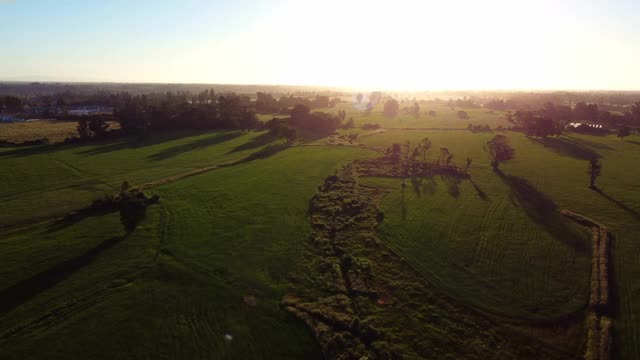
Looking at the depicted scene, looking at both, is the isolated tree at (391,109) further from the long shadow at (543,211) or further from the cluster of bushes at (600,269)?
the cluster of bushes at (600,269)

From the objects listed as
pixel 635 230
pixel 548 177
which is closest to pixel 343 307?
pixel 635 230

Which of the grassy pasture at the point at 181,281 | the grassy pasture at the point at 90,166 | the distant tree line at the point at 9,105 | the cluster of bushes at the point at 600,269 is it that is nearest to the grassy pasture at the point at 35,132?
the grassy pasture at the point at 90,166

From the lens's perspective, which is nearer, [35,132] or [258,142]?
[258,142]

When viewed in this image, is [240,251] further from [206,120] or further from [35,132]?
[35,132]

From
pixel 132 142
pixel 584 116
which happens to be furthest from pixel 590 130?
pixel 132 142

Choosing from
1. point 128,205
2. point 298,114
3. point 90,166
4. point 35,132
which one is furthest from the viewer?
point 298,114

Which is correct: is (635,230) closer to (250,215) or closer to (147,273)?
(250,215)

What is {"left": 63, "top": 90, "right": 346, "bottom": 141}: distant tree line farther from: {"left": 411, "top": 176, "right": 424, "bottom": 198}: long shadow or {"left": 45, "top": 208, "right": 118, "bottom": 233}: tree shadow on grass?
{"left": 45, "top": 208, "right": 118, "bottom": 233}: tree shadow on grass
